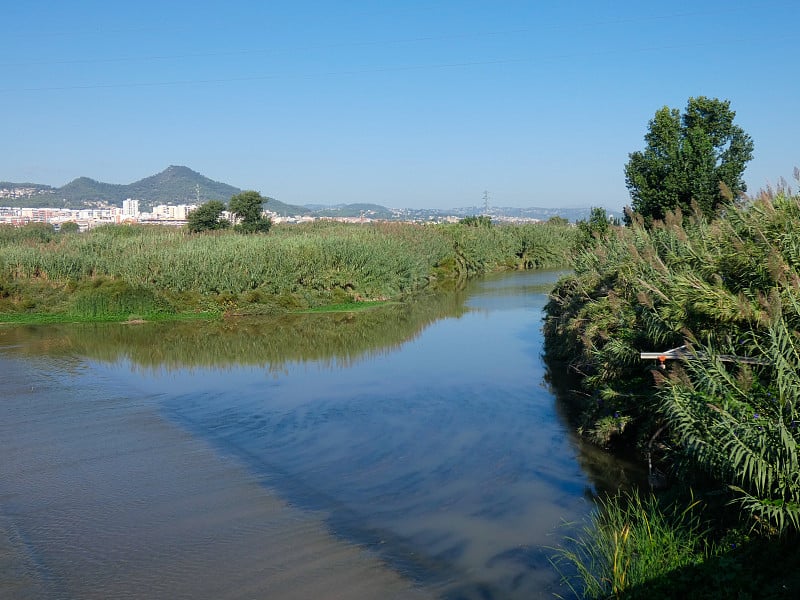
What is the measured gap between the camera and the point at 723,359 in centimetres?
752

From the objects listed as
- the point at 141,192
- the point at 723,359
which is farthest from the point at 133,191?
the point at 723,359

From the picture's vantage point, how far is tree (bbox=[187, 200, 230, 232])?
50875 mm

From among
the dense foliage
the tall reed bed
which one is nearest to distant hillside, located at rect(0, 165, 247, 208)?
the tall reed bed

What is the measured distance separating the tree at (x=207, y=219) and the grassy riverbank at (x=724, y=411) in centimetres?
4302

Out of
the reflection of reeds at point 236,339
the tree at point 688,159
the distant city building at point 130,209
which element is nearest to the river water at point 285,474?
the reflection of reeds at point 236,339

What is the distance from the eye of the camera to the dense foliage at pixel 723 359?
6.60 meters

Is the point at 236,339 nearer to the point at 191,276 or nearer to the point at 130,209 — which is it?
the point at 191,276

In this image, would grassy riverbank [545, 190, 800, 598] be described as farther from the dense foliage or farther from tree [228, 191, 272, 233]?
tree [228, 191, 272, 233]

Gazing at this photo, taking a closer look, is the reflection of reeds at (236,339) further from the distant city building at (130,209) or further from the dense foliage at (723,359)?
the distant city building at (130,209)

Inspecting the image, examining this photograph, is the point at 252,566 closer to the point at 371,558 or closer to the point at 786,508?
the point at 371,558

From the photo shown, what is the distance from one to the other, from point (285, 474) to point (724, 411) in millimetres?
6448

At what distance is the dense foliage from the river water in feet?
4.33

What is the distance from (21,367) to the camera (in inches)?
749

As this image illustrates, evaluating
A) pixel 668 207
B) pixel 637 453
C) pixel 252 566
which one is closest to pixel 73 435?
pixel 252 566
